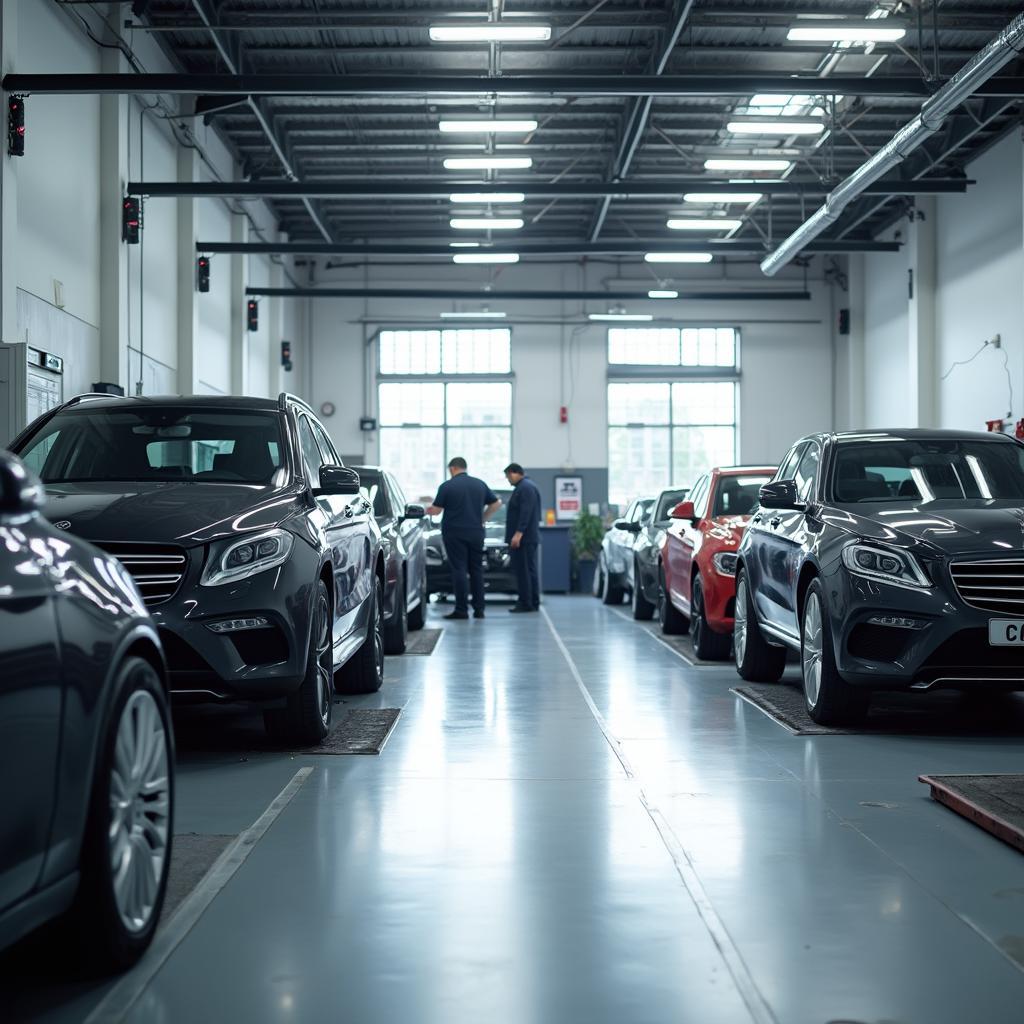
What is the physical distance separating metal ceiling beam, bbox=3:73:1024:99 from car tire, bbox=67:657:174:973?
10552 millimetres

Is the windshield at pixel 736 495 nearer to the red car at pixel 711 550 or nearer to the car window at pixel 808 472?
the red car at pixel 711 550

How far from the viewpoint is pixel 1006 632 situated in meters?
6.40

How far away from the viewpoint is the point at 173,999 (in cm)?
294

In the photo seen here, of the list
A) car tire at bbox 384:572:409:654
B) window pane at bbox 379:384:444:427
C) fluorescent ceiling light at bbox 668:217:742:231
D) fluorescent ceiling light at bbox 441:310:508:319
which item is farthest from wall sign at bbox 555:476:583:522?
car tire at bbox 384:572:409:654

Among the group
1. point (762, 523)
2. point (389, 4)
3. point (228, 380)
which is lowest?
point (762, 523)

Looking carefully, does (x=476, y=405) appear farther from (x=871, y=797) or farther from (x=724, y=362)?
(x=871, y=797)

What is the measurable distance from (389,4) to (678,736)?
10.7 meters

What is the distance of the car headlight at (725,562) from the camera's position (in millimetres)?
10344

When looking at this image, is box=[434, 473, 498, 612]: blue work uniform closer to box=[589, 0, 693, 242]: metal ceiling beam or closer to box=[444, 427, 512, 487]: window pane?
box=[589, 0, 693, 242]: metal ceiling beam

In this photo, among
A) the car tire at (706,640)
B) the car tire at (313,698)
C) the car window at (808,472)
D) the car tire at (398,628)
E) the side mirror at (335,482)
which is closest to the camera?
the car tire at (313,698)

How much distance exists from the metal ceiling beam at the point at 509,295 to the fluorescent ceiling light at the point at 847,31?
9.92m

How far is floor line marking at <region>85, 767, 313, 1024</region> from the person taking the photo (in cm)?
290

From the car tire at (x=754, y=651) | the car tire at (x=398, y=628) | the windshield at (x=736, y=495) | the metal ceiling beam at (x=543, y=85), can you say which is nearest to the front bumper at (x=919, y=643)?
the car tire at (x=754, y=651)

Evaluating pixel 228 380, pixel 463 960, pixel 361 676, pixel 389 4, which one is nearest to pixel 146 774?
pixel 463 960
